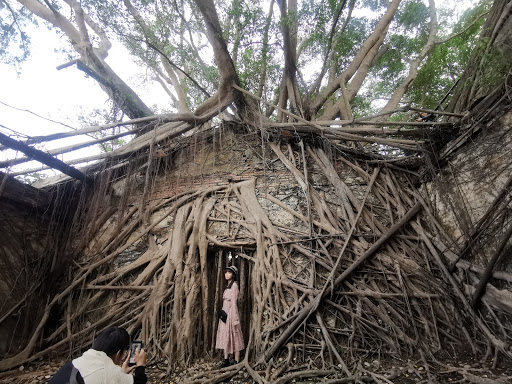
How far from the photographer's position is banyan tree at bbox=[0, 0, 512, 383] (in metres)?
2.93

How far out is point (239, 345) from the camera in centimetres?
302

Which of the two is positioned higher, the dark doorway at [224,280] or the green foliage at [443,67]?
the green foliage at [443,67]

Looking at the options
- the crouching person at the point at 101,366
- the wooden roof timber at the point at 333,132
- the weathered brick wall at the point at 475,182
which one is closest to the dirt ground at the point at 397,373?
the weathered brick wall at the point at 475,182

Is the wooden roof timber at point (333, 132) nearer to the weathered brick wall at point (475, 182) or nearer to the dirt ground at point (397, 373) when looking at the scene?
the weathered brick wall at point (475, 182)

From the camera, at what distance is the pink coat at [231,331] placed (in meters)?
2.99

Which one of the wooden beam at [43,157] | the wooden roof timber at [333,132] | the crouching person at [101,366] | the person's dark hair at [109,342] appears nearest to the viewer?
the crouching person at [101,366]

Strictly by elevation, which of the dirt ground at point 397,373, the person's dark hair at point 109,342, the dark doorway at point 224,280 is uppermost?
the dark doorway at point 224,280

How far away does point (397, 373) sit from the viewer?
2453mm

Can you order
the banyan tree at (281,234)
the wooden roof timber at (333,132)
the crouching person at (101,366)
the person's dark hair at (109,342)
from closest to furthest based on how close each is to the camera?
the crouching person at (101,366)
the person's dark hair at (109,342)
the banyan tree at (281,234)
the wooden roof timber at (333,132)

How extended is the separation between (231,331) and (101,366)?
6.31 feet

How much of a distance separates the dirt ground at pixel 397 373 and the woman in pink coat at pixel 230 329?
22cm

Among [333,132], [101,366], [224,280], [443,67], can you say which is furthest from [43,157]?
[443,67]

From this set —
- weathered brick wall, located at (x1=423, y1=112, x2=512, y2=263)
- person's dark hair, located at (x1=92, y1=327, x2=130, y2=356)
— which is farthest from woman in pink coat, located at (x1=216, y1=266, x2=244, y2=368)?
weathered brick wall, located at (x1=423, y1=112, x2=512, y2=263)

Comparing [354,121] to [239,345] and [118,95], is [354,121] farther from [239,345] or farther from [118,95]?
[118,95]
